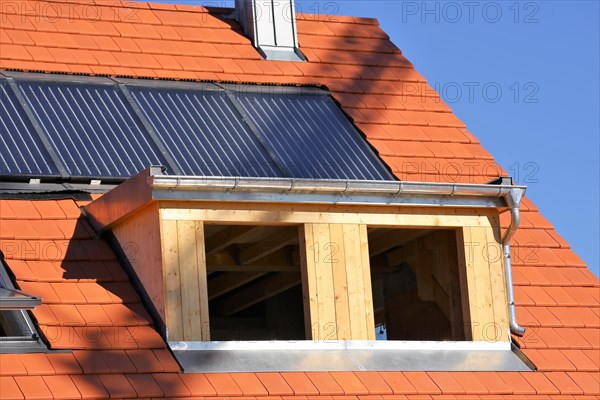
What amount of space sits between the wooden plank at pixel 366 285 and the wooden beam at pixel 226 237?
1286 mm

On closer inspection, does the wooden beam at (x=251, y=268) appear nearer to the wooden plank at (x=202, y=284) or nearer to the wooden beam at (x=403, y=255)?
the wooden beam at (x=403, y=255)

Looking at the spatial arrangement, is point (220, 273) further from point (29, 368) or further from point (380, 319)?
point (29, 368)

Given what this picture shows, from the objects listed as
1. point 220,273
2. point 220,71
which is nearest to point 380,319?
point 220,273

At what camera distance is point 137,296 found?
12.5 metres

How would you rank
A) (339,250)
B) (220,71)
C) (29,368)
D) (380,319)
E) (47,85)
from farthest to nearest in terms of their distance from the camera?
(380,319), (220,71), (47,85), (339,250), (29,368)

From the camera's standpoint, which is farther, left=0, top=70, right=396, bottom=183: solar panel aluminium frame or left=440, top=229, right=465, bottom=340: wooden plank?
left=0, top=70, right=396, bottom=183: solar panel aluminium frame

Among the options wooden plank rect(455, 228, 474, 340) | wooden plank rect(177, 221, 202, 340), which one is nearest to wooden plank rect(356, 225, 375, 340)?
wooden plank rect(455, 228, 474, 340)

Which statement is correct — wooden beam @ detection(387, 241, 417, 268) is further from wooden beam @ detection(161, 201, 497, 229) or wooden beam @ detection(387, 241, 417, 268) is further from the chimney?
the chimney

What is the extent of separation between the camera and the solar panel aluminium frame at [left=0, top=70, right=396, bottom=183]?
13992 millimetres

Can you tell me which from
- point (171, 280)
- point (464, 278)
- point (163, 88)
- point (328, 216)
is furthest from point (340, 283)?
point (163, 88)

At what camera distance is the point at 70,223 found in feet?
43.2

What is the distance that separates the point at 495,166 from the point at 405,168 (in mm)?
1278

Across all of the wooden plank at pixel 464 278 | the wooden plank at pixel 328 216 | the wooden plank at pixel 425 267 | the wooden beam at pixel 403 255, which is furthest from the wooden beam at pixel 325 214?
the wooden beam at pixel 403 255

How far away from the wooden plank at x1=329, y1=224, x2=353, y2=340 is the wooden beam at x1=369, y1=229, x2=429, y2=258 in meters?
1.48
